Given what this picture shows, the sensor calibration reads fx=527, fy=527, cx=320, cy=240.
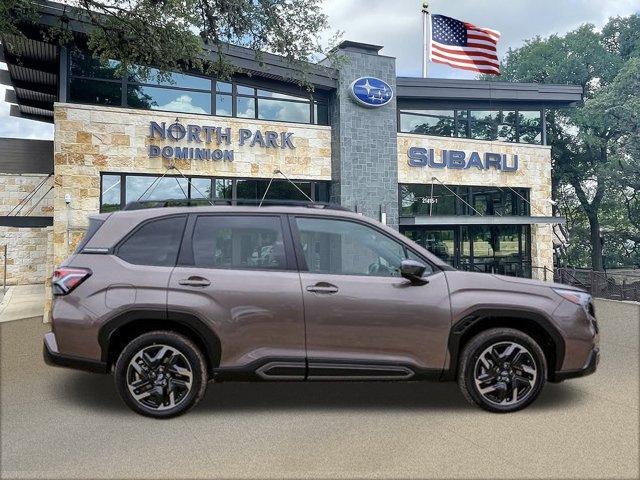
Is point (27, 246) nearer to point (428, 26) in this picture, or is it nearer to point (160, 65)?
point (160, 65)

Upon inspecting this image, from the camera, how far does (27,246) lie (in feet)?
68.1

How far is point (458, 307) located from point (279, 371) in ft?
5.43

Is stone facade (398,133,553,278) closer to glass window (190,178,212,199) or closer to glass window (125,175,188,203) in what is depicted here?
glass window (190,178,212,199)

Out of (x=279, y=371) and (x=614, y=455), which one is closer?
(x=614, y=455)

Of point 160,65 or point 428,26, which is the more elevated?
point 428,26

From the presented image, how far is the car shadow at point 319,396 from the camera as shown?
494 centimetres

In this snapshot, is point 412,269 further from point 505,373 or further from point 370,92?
point 370,92

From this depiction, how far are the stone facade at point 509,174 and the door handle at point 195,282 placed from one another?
12.8m

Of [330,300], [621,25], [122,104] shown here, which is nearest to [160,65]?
[122,104]

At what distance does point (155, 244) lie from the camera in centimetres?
477

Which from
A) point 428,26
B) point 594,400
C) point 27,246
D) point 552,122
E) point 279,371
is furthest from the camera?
point 552,122

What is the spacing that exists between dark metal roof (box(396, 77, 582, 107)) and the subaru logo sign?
1049 millimetres

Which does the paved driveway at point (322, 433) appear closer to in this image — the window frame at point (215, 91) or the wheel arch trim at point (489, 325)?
the wheel arch trim at point (489, 325)

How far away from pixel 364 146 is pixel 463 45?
5778mm
